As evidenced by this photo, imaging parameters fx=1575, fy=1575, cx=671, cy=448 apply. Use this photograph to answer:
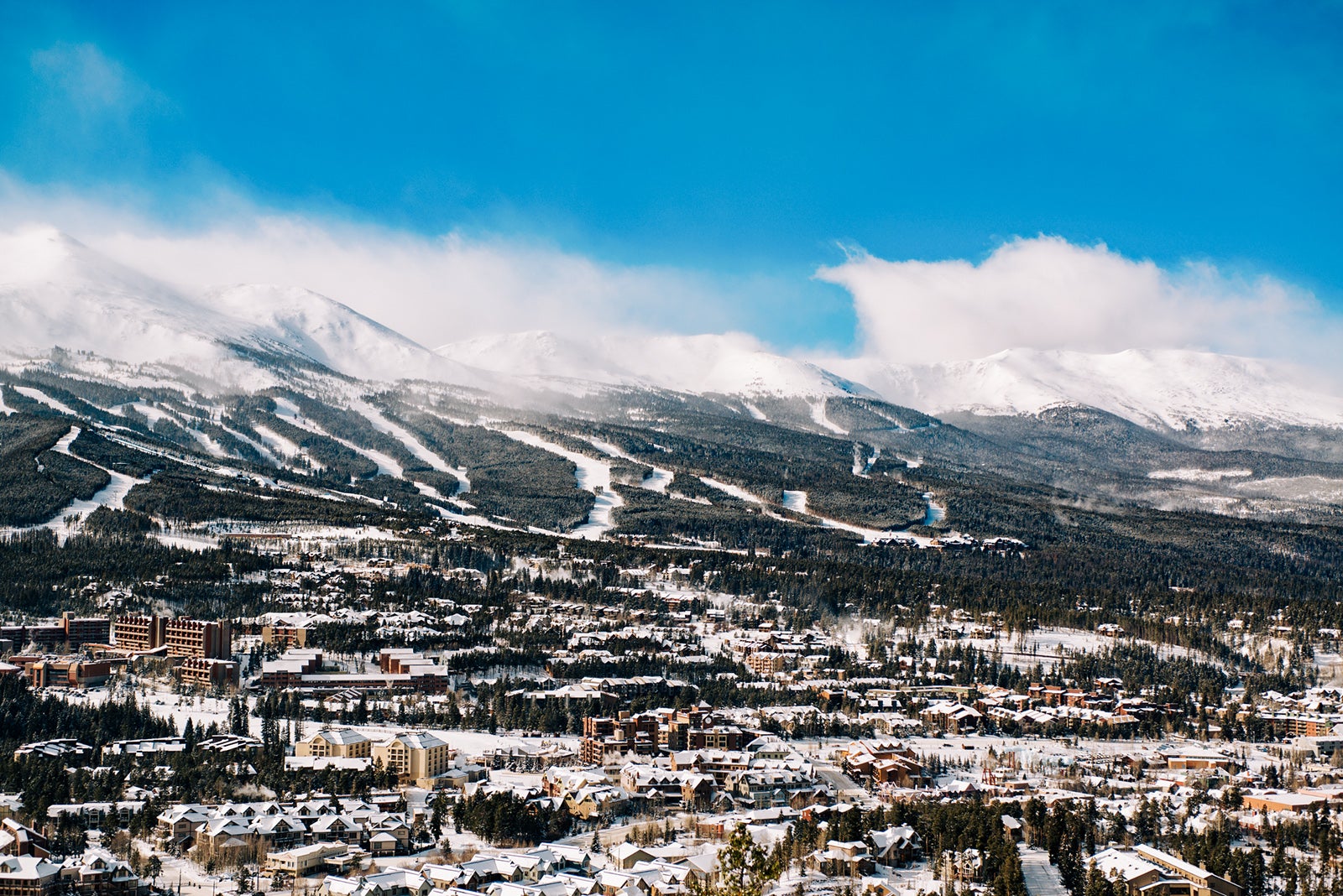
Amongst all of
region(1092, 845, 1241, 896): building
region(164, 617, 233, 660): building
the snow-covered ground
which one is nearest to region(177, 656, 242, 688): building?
region(164, 617, 233, 660): building

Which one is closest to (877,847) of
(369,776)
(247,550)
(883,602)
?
(369,776)

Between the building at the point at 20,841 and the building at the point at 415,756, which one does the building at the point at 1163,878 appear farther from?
the building at the point at 20,841

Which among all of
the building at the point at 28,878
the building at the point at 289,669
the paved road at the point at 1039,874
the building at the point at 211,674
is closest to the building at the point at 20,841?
the building at the point at 28,878

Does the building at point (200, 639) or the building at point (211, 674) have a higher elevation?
the building at point (200, 639)

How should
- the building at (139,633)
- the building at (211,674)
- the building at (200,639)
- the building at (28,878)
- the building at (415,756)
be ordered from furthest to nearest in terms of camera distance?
1. the building at (139,633)
2. the building at (200,639)
3. the building at (211,674)
4. the building at (415,756)
5. the building at (28,878)

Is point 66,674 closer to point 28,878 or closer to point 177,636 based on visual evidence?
point 177,636
